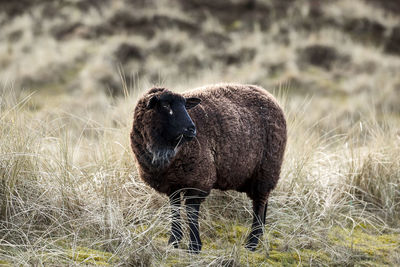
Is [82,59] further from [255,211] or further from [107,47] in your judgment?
[255,211]

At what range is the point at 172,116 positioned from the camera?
430cm

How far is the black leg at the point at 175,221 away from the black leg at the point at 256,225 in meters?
0.74

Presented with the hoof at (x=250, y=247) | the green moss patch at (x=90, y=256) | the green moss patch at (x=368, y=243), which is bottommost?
the green moss patch at (x=368, y=243)

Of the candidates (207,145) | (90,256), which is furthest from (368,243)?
(90,256)

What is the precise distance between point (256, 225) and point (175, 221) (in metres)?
0.97

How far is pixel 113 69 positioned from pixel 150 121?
13289 mm

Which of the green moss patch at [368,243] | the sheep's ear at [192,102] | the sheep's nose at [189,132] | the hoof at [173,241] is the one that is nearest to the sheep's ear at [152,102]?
the sheep's ear at [192,102]

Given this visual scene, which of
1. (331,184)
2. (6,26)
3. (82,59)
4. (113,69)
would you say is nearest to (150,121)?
(331,184)

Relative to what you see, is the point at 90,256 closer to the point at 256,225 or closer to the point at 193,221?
the point at 193,221

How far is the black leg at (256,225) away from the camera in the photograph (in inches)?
196

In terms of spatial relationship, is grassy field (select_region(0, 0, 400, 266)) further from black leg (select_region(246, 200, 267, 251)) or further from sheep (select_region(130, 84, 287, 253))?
sheep (select_region(130, 84, 287, 253))

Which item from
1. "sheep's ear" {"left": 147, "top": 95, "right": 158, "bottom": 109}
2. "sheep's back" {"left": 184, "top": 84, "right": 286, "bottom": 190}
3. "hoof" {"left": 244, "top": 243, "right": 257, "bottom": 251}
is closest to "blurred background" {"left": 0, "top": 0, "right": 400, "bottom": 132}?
"sheep's back" {"left": 184, "top": 84, "right": 286, "bottom": 190}

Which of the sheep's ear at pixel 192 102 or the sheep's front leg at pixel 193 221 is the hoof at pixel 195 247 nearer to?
the sheep's front leg at pixel 193 221

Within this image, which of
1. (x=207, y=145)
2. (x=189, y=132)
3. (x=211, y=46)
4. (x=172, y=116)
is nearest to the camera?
(x=189, y=132)
